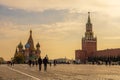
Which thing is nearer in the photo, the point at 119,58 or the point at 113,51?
the point at 119,58

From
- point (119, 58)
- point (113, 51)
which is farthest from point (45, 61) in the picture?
point (113, 51)

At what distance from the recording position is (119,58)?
162 metres

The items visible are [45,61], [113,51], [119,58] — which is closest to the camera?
[45,61]

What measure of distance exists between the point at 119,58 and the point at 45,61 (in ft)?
402

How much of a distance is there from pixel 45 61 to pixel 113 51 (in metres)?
157

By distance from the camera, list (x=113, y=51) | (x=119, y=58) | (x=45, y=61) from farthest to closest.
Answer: (x=113, y=51) < (x=119, y=58) < (x=45, y=61)

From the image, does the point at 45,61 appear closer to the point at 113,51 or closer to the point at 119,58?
the point at 119,58

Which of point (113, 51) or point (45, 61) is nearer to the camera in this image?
point (45, 61)

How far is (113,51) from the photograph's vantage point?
7756 inches

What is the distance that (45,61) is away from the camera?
1682 inches

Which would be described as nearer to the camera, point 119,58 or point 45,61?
point 45,61

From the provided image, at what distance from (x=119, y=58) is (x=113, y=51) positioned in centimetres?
3552
